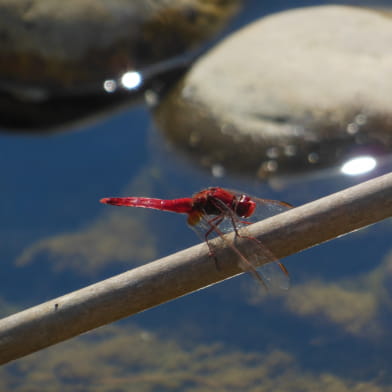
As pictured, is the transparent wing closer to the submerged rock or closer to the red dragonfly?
the red dragonfly

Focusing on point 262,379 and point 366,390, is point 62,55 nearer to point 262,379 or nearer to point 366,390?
point 262,379

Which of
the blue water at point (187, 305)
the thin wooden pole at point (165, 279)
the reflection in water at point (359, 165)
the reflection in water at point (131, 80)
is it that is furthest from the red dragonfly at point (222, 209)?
the reflection in water at point (131, 80)

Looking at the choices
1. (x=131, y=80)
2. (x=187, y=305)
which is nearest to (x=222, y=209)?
(x=187, y=305)

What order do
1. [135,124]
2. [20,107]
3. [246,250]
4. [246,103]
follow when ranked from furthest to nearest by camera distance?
[20,107]
[135,124]
[246,103]
[246,250]

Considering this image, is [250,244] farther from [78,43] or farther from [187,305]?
[78,43]

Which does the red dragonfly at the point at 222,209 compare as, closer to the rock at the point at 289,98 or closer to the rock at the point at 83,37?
the rock at the point at 289,98

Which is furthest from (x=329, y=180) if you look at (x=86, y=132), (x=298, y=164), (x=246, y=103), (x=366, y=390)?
(x=86, y=132)
